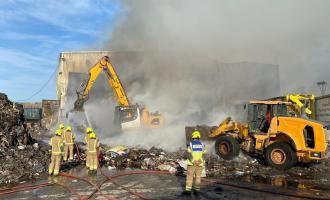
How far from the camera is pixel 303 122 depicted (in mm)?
11695

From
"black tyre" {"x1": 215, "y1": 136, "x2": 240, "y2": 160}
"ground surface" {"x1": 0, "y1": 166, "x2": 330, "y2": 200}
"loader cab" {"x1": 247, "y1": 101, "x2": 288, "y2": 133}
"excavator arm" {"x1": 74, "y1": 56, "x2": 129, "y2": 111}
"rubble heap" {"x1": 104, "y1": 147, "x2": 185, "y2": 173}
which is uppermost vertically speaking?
"excavator arm" {"x1": 74, "y1": 56, "x2": 129, "y2": 111}

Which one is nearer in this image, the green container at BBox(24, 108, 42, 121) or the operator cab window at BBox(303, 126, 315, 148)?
the operator cab window at BBox(303, 126, 315, 148)

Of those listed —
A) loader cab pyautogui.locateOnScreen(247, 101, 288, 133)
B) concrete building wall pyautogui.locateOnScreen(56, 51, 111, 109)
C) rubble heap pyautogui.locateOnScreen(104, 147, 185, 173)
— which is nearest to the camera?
loader cab pyautogui.locateOnScreen(247, 101, 288, 133)

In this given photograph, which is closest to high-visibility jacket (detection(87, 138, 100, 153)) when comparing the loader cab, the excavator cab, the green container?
the loader cab

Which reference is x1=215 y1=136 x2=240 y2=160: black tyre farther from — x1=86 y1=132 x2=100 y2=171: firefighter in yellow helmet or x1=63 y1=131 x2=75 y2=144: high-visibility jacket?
x1=63 y1=131 x2=75 y2=144: high-visibility jacket

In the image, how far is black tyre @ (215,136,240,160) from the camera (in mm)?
13453

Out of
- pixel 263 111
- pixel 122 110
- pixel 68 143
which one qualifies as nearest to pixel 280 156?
pixel 263 111

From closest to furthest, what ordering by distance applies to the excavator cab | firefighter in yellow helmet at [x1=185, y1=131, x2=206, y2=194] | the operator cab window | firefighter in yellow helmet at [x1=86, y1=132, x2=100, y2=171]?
1. firefighter in yellow helmet at [x1=185, y1=131, x2=206, y2=194]
2. the operator cab window
3. firefighter in yellow helmet at [x1=86, y1=132, x2=100, y2=171]
4. the excavator cab

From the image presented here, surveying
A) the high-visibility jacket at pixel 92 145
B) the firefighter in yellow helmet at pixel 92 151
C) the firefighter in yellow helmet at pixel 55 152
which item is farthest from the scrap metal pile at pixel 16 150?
the high-visibility jacket at pixel 92 145

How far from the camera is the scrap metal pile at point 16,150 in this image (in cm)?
1179

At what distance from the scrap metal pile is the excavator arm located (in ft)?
15.3

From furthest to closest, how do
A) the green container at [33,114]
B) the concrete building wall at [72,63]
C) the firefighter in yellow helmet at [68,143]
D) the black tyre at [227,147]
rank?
the green container at [33,114] → the concrete building wall at [72,63] → the firefighter in yellow helmet at [68,143] → the black tyre at [227,147]

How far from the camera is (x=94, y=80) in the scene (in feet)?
68.3

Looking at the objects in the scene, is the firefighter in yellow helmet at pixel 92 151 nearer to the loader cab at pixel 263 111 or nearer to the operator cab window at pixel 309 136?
the loader cab at pixel 263 111
